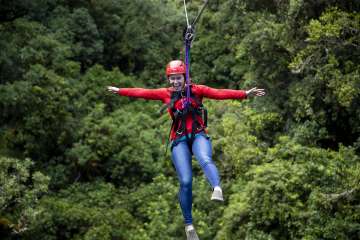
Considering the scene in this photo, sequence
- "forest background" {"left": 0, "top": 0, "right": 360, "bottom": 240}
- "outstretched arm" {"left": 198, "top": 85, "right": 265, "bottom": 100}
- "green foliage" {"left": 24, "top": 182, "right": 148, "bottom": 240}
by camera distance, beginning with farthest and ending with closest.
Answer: "green foliage" {"left": 24, "top": 182, "right": 148, "bottom": 240} → "forest background" {"left": 0, "top": 0, "right": 360, "bottom": 240} → "outstretched arm" {"left": 198, "top": 85, "right": 265, "bottom": 100}

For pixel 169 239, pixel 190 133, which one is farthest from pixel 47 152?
pixel 190 133

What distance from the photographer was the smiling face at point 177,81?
6.14 m

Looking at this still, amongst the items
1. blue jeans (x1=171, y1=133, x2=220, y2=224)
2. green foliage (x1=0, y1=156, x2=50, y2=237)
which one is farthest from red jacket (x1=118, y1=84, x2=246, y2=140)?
green foliage (x1=0, y1=156, x2=50, y2=237)

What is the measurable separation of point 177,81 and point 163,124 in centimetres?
1181

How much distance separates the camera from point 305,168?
12430mm

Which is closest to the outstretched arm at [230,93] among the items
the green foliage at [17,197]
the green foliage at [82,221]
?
the green foliage at [17,197]

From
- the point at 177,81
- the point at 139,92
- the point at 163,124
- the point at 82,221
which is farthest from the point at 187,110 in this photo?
the point at 163,124

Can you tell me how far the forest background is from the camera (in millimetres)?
12438

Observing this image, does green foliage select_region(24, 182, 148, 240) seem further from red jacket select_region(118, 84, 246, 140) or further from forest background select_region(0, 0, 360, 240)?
red jacket select_region(118, 84, 246, 140)

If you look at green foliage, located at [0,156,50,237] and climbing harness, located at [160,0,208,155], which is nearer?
climbing harness, located at [160,0,208,155]

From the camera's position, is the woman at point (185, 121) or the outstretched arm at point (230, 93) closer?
the outstretched arm at point (230, 93)

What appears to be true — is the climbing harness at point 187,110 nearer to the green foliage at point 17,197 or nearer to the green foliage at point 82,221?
the green foliage at point 17,197

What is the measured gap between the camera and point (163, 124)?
1797 cm

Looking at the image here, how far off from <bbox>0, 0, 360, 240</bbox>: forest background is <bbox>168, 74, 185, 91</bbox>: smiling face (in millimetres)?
6221
